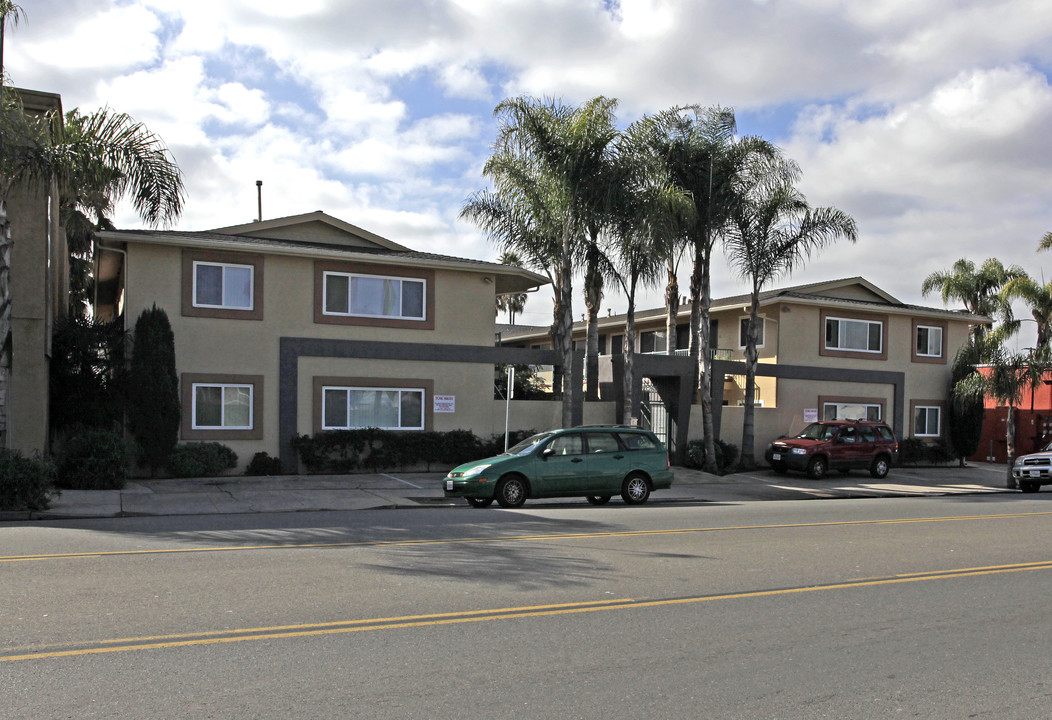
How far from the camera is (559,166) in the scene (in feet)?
72.5

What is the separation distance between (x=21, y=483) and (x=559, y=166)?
43.9ft

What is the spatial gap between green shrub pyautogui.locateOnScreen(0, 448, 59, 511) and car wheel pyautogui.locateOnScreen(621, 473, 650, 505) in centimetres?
1014

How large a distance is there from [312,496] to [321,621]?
11.4 meters

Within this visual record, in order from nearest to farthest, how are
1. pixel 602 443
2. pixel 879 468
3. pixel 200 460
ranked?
pixel 602 443
pixel 200 460
pixel 879 468

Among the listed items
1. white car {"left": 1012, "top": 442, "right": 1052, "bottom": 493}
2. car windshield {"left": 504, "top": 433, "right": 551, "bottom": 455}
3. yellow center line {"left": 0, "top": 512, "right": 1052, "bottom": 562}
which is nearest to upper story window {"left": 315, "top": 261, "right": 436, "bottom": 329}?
car windshield {"left": 504, "top": 433, "right": 551, "bottom": 455}

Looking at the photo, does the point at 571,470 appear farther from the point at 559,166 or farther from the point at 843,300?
the point at 843,300

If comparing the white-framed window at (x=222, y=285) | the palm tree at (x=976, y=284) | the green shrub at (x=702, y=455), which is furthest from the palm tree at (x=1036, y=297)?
the white-framed window at (x=222, y=285)

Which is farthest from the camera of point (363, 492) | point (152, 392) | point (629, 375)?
point (629, 375)

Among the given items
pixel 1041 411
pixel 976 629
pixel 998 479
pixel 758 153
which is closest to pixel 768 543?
pixel 976 629

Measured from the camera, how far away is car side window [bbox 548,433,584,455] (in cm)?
1722

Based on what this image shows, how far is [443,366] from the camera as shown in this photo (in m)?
24.1

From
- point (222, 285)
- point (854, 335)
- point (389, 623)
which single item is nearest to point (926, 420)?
point (854, 335)

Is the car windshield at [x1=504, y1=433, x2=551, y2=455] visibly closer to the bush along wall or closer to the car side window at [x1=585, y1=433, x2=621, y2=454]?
the car side window at [x1=585, y1=433, x2=621, y2=454]

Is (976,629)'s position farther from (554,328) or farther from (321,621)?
(554,328)
